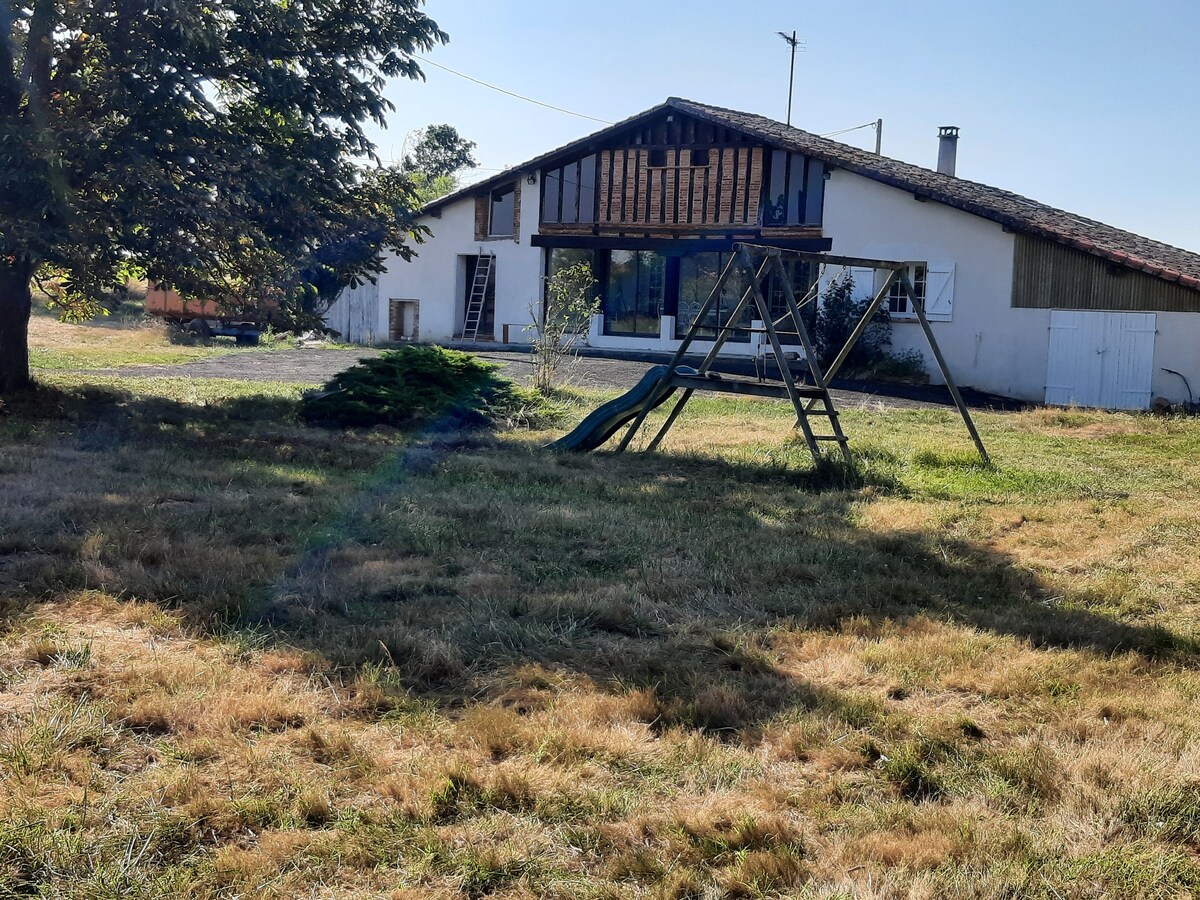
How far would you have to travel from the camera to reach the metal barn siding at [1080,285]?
63.9 feet

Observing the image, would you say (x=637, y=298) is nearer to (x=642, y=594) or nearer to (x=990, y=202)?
(x=990, y=202)

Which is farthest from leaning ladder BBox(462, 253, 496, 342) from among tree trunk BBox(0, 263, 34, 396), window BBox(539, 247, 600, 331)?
tree trunk BBox(0, 263, 34, 396)

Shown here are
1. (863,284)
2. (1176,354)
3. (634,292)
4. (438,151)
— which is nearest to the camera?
(1176,354)

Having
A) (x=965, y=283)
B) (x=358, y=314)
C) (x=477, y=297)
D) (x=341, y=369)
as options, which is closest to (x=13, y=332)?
(x=341, y=369)

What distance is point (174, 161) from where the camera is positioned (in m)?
11.1

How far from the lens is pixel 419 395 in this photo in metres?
12.3

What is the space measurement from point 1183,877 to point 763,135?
23636 mm

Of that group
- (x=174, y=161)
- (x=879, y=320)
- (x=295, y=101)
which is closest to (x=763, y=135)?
(x=879, y=320)

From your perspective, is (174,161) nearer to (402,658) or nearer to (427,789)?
(402,658)

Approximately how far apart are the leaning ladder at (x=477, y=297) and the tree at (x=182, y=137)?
17.5 metres

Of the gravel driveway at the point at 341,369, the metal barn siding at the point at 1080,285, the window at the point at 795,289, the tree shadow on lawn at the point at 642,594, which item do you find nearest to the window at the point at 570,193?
the window at the point at 795,289

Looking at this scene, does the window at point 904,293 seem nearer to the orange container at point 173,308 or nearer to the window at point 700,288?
the window at point 700,288

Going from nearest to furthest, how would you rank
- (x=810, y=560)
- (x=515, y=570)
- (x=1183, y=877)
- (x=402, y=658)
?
(x=1183, y=877) → (x=402, y=658) → (x=515, y=570) → (x=810, y=560)

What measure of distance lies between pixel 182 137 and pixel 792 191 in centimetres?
1717
